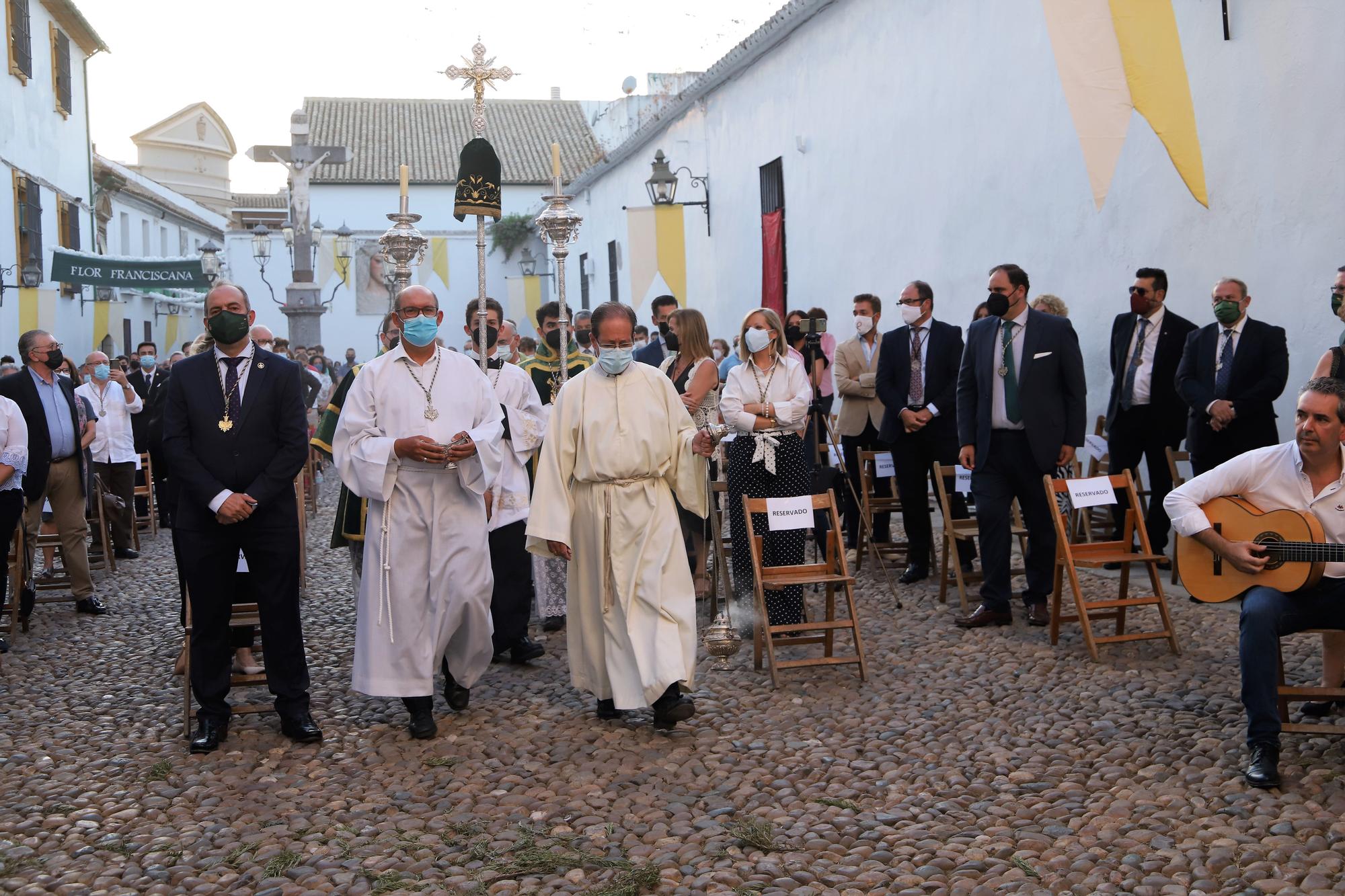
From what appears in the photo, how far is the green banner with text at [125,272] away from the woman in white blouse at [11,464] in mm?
13695

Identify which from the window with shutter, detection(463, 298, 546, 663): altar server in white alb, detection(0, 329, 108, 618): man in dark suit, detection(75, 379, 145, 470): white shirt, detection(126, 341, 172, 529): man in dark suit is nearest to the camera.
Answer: detection(463, 298, 546, 663): altar server in white alb

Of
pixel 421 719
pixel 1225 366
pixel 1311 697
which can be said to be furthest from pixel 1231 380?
pixel 421 719

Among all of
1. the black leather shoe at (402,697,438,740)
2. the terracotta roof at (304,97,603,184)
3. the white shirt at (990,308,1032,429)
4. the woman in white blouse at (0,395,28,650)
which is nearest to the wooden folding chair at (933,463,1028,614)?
the white shirt at (990,308,1032,429)

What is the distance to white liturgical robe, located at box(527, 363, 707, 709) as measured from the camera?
5.47m

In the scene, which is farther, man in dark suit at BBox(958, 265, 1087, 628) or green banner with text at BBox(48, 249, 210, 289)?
green banner with text at BBox(48, 249, 210, 289)

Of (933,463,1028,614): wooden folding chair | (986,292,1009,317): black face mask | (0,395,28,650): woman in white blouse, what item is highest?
(986,292,1009,317): black face mask

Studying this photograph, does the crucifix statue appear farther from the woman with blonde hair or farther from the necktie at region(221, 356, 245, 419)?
the necktie at region(221, 356, 245, 419)

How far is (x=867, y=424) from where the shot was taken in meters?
9.66

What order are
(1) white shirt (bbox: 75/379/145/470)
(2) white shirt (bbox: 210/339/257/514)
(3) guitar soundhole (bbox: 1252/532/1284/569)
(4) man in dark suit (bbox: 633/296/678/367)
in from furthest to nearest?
(1) white shirt (bbox: 75/379/145/470) → (4) man in dark suit (bbox: 633/296/678/367) → (2) white shirt (bbox: 210/339/257/514) → (3) guitar soundhole (bbox: 1252/532/1284/569)

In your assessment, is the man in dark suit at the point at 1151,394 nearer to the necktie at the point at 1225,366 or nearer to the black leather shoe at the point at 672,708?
the necktie at the point at 1225,366

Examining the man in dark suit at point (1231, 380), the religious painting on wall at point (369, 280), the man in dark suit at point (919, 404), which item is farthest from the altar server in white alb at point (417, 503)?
the religious painting on wall at point (369, 280)

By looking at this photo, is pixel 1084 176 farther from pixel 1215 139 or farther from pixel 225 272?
pixel 225 272

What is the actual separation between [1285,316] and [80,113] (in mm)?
22765

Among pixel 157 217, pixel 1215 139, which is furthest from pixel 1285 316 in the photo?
pixel 157 217
